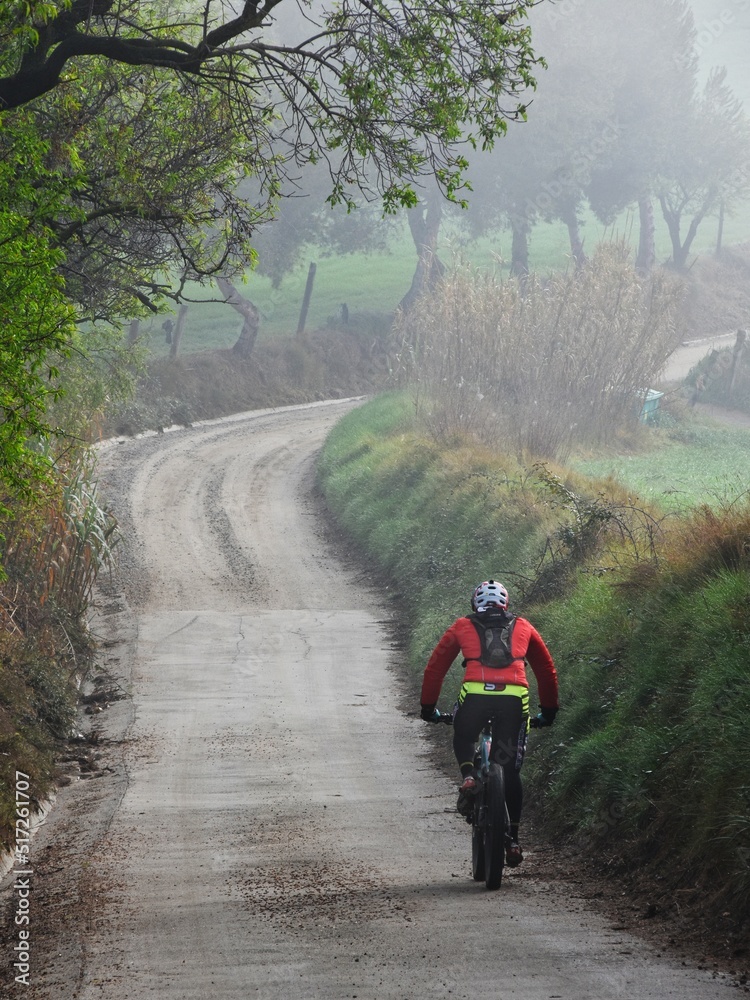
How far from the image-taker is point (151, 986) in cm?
539

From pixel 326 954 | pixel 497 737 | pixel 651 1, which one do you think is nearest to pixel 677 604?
pixel 497 737

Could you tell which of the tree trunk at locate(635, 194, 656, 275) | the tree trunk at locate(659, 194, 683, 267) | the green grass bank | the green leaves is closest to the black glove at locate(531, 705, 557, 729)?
the green grass bank

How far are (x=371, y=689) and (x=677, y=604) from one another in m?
5.18

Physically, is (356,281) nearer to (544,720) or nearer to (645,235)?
(645,235)

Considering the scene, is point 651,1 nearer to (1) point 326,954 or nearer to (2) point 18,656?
(2) point 18,656

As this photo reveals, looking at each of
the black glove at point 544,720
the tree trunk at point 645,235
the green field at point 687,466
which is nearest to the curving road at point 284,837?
the black glove at point 544,720

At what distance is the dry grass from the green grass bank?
6922mm

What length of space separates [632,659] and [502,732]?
257cm

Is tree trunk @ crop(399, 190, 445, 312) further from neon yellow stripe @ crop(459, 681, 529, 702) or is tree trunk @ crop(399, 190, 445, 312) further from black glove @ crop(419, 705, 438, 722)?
neon yellow stripe @ crop(459, 681, 529, 702)

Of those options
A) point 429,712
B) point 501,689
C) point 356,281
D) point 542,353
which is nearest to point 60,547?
point 429,712

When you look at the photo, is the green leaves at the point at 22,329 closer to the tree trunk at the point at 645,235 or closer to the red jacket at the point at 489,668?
the red jacket at the point at 489,668

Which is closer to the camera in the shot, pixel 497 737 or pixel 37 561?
pixel 497 737

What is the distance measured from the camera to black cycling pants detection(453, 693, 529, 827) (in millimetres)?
7168

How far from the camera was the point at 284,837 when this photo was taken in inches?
328
